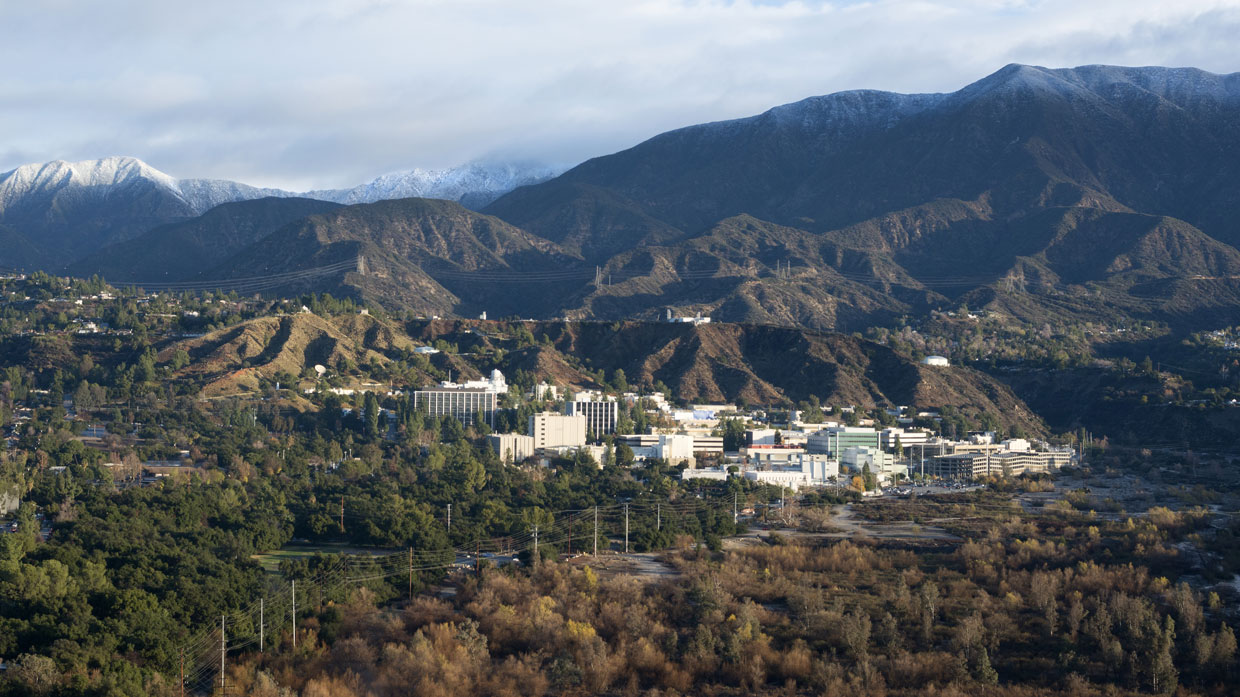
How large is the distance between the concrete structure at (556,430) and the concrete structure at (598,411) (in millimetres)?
7017

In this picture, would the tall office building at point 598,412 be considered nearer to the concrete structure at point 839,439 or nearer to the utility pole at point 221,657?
the concrete structure at point 839,439

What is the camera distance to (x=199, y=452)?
111m

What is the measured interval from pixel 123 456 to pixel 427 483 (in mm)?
24323

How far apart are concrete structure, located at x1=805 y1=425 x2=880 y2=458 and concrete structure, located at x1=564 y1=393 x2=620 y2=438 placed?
18827 millimetres

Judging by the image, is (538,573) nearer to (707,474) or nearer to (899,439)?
(707,474)

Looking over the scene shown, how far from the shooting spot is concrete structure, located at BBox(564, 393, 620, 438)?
13981 centimetres

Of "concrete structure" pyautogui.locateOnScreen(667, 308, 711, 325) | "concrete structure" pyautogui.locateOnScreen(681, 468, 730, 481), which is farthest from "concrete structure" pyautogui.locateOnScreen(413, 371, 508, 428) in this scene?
"concrete structure" pyautogui.locateOnScreen(667, 308, 711, 325)

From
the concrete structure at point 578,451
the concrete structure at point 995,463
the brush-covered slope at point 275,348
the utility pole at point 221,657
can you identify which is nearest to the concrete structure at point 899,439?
the concrete structure at point 995,463

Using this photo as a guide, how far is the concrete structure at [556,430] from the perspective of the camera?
422 ft

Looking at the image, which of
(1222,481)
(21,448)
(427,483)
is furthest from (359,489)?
(1222,481)

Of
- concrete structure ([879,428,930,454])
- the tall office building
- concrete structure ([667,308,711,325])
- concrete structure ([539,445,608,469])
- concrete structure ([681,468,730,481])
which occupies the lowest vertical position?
concrete structure ([681,468,730,481])

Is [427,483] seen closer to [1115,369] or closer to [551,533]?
[551,533]

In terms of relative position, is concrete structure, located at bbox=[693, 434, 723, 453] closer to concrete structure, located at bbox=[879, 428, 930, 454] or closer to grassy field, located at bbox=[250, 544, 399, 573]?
concrete structure, located at bbox=[879, 428, 930, 454]

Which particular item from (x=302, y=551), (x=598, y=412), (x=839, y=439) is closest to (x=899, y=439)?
(x=839, y=439)
